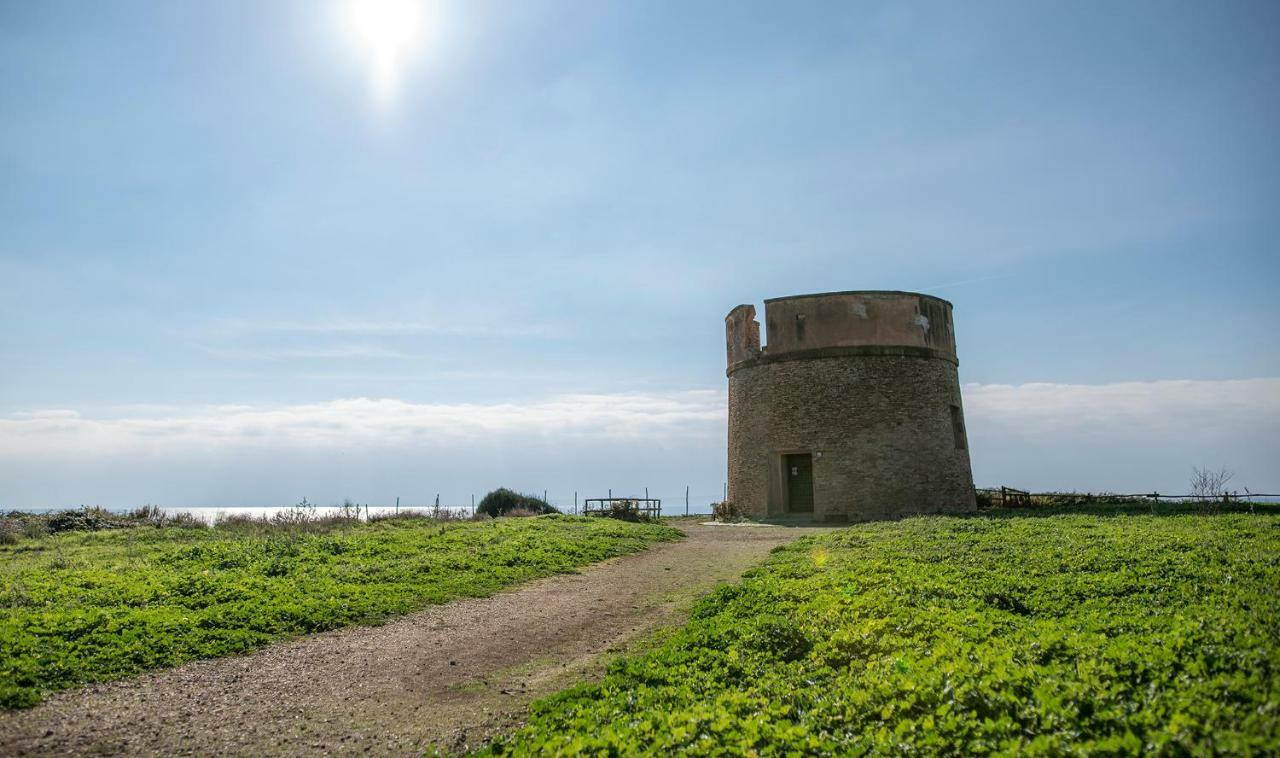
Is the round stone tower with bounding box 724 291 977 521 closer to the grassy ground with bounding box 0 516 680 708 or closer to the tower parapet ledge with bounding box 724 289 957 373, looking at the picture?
the tower parapet ledge with bounding box 724 289 957 373

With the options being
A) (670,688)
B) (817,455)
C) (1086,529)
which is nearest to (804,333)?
(817,455)

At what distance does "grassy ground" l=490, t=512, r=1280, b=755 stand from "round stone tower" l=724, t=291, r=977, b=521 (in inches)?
628

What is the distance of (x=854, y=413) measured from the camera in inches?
1089

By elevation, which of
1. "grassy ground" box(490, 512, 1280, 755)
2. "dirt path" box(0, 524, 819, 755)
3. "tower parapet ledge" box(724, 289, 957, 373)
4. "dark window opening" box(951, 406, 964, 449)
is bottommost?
"dirt path" box(0, 524, 819, 755)

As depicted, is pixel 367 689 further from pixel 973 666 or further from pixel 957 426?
pixel 957 426

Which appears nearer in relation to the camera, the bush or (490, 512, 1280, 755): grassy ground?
(490, 512, 1280, 755): grassy ground

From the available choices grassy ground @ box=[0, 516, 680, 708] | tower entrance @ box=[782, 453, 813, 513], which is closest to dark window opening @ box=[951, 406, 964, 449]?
tower entrance @ box=[782, 453, 813, 513]

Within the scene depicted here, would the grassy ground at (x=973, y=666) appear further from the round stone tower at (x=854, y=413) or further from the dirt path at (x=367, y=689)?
the round stone tower at (x=854, y=413)

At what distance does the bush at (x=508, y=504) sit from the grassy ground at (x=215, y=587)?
15175mm

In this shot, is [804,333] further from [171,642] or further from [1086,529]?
[171,642]

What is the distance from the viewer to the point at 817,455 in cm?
2786

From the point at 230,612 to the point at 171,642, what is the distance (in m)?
1.33

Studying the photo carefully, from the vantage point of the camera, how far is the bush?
35.8m

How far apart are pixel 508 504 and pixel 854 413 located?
58.5 ft
